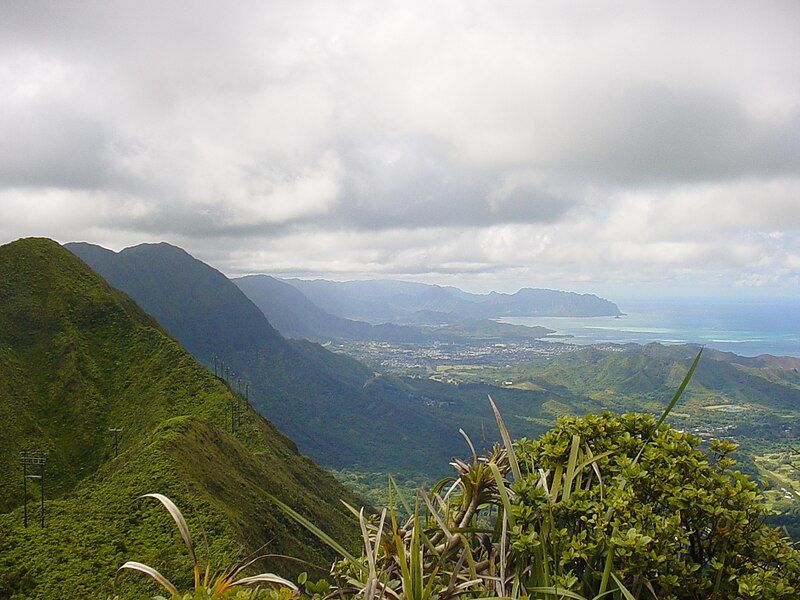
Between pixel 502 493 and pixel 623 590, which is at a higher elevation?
pixel 502 493

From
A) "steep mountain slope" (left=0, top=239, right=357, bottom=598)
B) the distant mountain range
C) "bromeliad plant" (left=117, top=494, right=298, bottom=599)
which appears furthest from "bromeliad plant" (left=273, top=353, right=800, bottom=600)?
the distant mountain range

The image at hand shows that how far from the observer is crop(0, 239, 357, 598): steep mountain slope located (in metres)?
21.8

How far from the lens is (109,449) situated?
1633 inches

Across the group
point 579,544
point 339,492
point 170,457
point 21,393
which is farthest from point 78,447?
point 579,544

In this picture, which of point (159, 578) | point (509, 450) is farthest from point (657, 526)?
point (159, 578)

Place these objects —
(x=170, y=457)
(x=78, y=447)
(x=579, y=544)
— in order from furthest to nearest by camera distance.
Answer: (x=78, y=447), (x=170, y=457), (x=579, y=544)

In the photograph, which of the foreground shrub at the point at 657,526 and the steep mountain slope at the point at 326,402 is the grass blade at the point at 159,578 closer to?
the foreground shrub at the point at 657,526

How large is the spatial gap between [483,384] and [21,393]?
531 ft

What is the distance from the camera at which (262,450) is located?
45.4 m

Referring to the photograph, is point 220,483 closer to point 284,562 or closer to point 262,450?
point 284,562

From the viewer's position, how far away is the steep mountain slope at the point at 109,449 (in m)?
21.8

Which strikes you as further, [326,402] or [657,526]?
[326,402]

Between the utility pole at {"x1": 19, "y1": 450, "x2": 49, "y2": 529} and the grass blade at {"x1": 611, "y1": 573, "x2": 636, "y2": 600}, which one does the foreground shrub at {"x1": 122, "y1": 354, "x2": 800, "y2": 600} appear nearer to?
the grass blade at {"x1": 611, "y1": 573, "x2": 636, "y2": 600}

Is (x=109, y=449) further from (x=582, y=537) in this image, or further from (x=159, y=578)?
(x=582, y=537)
